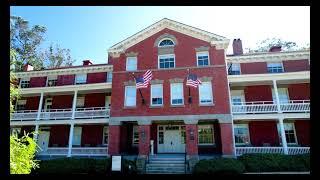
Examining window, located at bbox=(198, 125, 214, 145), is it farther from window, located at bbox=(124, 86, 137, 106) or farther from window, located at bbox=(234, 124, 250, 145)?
window, located at bbox=(124, 86, 137, 106)

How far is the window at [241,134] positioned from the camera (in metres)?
22.9

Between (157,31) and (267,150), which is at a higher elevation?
(157,31)

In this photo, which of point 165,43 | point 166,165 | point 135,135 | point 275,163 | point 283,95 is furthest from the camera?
point 135,135

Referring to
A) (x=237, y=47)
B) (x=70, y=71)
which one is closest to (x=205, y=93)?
(x=237, y=47)

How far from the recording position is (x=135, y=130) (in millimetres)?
24531

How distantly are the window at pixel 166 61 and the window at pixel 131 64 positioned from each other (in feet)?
7.81

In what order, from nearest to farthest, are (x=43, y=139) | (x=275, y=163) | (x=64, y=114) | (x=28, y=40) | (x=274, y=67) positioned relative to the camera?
(x=275, y=163)
(x=64, y=114)
(x=274, y=67)
(x=43, y=139)
(x=28, y=40)

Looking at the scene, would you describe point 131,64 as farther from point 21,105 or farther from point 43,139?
point 21,105

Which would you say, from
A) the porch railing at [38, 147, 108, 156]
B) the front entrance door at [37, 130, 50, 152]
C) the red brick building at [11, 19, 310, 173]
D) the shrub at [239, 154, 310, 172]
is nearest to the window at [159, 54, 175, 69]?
the red brick building at [11, 19, 310, 173]

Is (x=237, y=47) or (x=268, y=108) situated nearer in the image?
(x=268, y=108)

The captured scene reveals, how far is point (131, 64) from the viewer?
79.2 feet

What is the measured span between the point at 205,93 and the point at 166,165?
22.0 feet

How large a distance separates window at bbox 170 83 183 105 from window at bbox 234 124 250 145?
229 inches

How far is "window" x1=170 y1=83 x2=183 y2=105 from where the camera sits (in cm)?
2197
